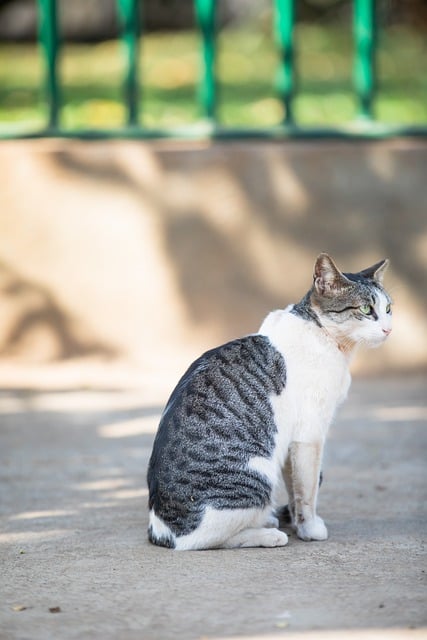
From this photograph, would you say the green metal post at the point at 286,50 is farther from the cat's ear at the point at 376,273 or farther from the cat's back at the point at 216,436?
the cat's back at the point at 216,436

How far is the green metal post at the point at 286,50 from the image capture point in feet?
28.6

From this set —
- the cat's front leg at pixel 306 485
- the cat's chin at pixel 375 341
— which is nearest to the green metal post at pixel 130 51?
the cat's chin at pixel 375 341

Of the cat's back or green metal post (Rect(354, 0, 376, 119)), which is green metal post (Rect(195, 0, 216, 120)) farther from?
the cat's back

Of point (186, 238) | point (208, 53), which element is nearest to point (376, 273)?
point (186, 238)

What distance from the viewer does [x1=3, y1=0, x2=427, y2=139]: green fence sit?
28.3ft

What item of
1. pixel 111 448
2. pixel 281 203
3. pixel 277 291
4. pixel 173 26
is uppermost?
pixel 173 26

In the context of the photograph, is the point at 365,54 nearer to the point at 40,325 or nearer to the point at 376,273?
the point at 40,325

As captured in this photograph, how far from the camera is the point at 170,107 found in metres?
9.36

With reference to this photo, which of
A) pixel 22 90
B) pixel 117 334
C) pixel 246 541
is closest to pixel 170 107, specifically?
pixel 22 90

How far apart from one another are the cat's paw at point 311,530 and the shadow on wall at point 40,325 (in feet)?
13.5

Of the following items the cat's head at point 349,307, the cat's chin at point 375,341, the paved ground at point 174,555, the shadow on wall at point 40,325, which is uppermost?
the cat's head at point 349,307

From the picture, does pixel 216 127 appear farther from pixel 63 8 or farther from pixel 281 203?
pixel 63 8

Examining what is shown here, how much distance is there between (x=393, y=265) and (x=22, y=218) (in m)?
3.10

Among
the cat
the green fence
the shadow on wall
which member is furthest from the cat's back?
the green fence
